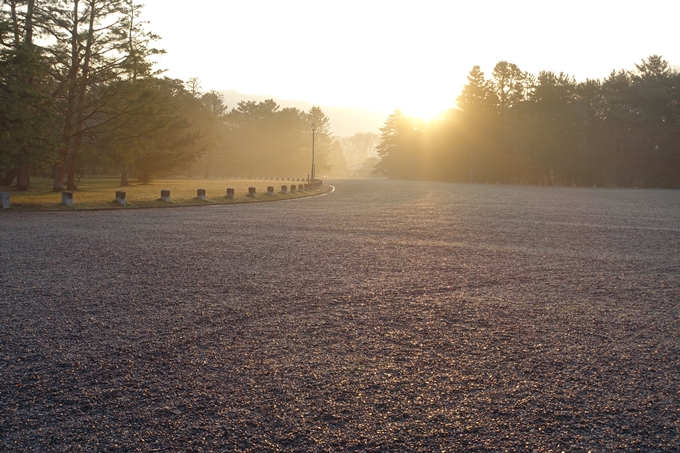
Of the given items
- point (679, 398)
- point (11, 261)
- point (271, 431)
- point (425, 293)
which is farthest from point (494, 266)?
point (11, 261)

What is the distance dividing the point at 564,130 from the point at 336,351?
6071cm

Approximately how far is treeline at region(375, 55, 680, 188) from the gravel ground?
174 ft

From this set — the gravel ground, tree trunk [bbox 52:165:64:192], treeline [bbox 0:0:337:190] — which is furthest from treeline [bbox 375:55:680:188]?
the gravel ground

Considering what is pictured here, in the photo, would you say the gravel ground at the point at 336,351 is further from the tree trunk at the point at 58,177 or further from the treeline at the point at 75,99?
the tree trunk at the point at 58,177

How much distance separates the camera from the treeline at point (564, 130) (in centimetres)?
5519

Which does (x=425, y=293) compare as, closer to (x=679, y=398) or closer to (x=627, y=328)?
(x=627, y=328)

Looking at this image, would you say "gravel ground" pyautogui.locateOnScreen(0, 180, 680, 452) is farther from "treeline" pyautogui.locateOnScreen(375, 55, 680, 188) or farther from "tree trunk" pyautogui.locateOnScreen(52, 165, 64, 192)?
"treeline" pyautogui.locateOnScreen(375, 55, 680, 188)

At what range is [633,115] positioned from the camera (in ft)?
181

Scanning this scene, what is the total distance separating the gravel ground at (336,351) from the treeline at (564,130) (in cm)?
5304

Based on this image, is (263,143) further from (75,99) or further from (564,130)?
(75,99)

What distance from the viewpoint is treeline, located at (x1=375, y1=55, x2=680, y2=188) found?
5519cm

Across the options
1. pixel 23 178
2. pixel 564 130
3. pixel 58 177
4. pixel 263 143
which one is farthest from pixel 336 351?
pixel 263 143

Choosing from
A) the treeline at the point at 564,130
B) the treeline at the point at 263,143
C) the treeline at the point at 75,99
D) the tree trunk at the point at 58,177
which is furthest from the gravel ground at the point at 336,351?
the treeline at the point at 263,143

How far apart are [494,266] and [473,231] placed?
5.09 metres
